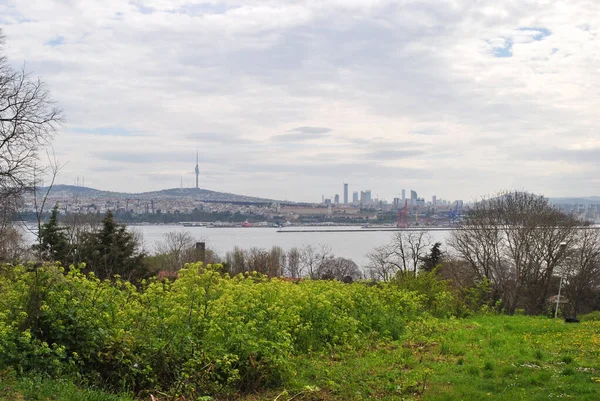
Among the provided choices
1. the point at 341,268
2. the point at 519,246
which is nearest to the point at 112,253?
the point at 519,246

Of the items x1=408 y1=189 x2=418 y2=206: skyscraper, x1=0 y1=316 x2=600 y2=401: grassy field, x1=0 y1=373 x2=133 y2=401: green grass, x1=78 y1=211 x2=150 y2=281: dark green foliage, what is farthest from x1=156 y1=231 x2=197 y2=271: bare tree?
x1=408 y1=189 x2=418 y2=206: skyscraper

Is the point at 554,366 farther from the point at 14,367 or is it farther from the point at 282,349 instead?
the point at 14,367

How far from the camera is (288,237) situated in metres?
102

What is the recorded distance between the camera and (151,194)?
108 m

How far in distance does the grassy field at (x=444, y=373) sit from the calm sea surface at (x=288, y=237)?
199 ft

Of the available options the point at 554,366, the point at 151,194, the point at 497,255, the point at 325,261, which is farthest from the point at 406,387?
the point at 151,194

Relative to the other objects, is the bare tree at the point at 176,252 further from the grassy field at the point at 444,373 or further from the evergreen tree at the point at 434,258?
the grassy field at the point at 444,373

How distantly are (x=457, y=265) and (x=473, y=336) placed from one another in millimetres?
25454

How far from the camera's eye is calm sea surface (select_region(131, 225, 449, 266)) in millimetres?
80688

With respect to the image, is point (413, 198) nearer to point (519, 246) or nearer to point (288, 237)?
point (288, 237)

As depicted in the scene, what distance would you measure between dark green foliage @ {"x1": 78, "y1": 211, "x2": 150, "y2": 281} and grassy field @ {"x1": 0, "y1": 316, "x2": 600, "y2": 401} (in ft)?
77.6

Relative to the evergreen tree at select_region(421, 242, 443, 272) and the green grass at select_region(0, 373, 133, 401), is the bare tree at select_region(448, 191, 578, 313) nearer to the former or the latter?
the evergreen tree at select_region(421, 242, 443, 272)

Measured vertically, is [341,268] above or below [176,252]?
below

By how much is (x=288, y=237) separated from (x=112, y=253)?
2815 inches
